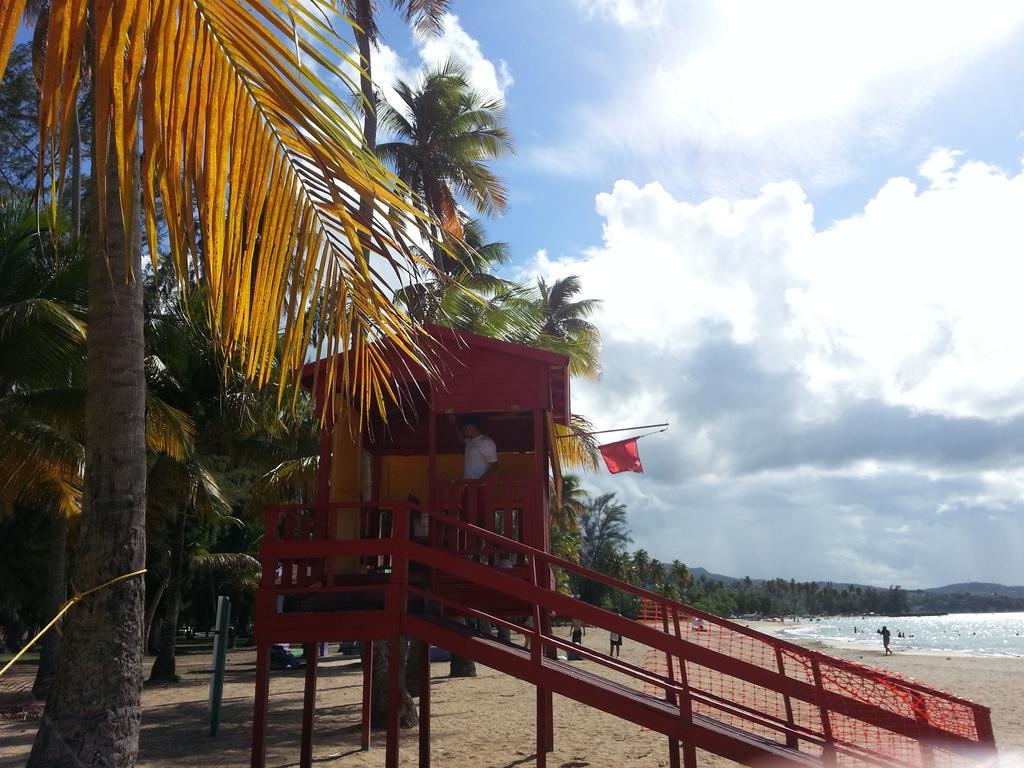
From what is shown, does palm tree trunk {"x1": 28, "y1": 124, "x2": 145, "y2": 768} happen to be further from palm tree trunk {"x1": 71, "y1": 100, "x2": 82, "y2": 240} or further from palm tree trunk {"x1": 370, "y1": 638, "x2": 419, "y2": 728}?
palm tree trunk {"x1": 370, "y1": 638, "x2": 419, "y2": 728}

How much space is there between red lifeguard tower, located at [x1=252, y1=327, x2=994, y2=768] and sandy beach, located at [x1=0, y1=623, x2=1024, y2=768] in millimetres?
2284

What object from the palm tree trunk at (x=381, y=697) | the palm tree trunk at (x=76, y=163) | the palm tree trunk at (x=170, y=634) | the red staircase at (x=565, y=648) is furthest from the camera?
the palm tree trunk at (x=170, y=634)

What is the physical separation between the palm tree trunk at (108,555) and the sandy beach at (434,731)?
221 inches

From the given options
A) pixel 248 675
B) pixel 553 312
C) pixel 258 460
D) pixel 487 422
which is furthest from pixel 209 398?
pixel 553 312

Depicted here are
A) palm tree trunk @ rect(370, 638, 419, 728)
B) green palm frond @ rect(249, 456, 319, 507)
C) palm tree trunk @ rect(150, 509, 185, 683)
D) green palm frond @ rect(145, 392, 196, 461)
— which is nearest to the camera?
palm tree trunk @ rect(370, 638, 419, 728)

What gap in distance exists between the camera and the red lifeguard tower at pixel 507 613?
6910 millimetres

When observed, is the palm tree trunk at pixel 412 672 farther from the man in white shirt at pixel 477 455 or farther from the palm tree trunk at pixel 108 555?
the palm tree trunk at pixel 108 555

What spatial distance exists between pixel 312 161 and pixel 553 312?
116ft

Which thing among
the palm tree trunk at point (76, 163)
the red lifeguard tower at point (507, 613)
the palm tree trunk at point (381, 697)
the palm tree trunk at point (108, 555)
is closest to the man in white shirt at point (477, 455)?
the red lifeguard tower at point (507, 613)

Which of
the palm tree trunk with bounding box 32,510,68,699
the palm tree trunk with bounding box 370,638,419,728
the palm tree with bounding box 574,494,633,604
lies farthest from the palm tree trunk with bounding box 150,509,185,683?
the palm tree with bounding box 574,494,633,604

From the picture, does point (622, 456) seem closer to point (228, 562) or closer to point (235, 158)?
point (235, 158)

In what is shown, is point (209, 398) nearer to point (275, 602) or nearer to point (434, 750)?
point (434, 750)

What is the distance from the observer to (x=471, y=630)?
7859mm

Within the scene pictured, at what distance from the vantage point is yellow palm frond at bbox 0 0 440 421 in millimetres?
1979
